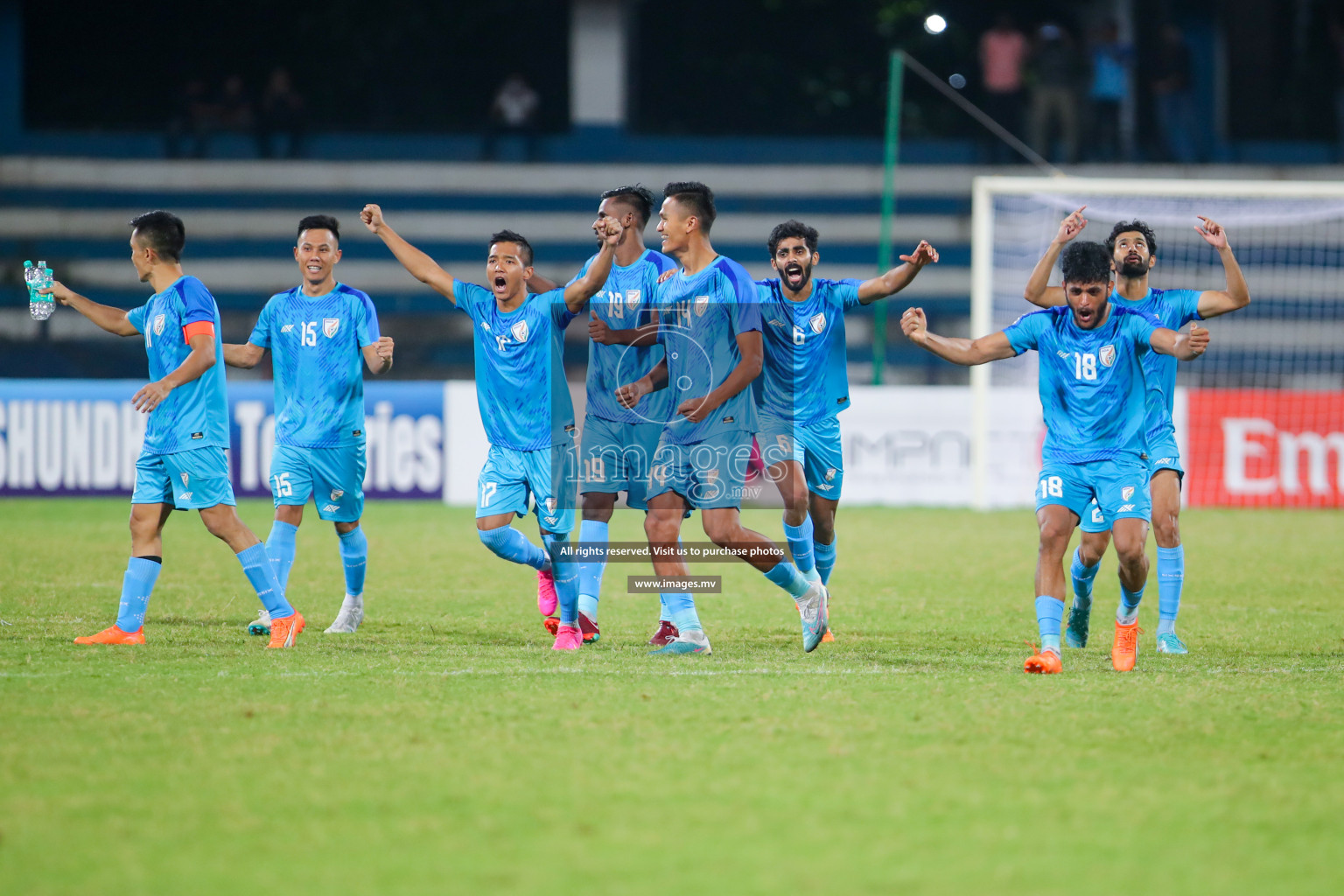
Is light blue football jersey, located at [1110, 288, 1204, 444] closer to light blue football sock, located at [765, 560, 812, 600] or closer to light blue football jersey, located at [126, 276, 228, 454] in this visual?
light blue football sock, located at [765, 560, 812, 600]

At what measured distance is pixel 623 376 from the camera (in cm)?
747

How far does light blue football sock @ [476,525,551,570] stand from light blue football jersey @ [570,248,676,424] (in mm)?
754

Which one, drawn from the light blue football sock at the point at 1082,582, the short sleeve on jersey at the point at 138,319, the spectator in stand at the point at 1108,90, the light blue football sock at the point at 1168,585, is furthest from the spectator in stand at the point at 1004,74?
the short sleeve on jersey at the point at 138,319

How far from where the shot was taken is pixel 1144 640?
8.03 m

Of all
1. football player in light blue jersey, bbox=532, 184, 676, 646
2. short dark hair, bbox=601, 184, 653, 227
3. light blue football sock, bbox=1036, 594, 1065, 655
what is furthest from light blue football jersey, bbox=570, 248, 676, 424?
light blue football sock, bbox=1036, 594, 1065, 655

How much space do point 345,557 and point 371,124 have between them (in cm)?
1896

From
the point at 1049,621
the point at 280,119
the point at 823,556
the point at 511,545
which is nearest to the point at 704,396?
the point at 511,545

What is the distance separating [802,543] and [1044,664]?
2.01m

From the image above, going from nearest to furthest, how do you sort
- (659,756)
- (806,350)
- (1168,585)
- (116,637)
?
1. (659,756)
2. (116,637)
3. (1168,585)
4. (806,350)

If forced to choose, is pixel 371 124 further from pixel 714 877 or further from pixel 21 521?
pixel 714 877

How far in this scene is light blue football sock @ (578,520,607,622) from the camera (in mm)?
7645

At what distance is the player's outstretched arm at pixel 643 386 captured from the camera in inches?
270

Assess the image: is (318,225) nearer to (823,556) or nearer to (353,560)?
(353,560)

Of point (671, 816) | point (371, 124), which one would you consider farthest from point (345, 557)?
point (371, 124)
